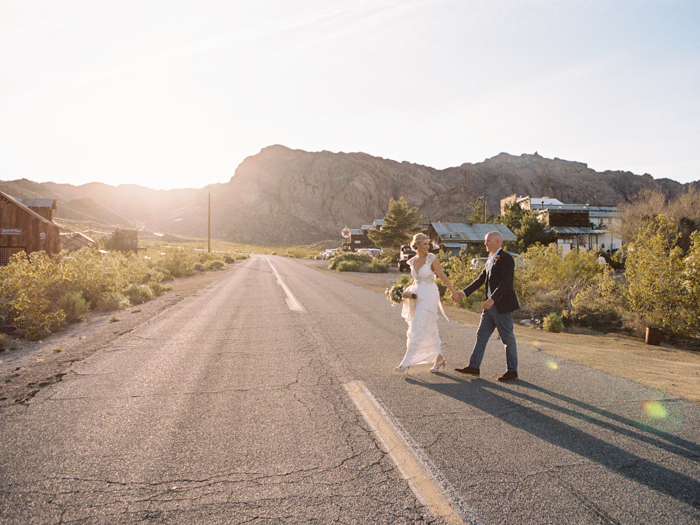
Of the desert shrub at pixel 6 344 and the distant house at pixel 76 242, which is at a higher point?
the distant house at pixel 76 242

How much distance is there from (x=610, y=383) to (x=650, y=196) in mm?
33177

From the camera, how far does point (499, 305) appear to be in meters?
5.24

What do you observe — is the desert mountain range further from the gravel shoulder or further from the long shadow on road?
the long shadow on road

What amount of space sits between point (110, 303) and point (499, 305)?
11.7m

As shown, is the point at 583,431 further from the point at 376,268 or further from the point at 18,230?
the point at 376,268

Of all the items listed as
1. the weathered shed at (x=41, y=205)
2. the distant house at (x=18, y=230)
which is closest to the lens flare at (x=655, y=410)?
the distant house at (x=18, y=230)

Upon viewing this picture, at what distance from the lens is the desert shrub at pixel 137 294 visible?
1397cm

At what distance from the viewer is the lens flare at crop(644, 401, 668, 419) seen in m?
4.02

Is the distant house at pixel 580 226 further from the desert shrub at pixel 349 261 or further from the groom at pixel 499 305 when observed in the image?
the groom at pixel 499 305

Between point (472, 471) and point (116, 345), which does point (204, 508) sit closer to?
point (472, 471)

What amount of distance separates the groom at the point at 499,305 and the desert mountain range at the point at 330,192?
377 ft

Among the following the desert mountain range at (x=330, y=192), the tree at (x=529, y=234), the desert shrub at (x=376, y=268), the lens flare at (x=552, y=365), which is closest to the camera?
the lens flare at (x=552, y=365)

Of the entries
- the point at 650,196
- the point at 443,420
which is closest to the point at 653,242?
the point at 443,420

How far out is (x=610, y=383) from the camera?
5.08 m
